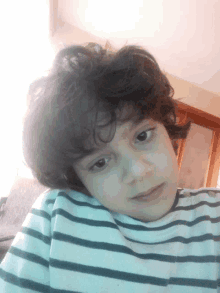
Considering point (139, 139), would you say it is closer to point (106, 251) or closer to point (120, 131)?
point (120, 131)

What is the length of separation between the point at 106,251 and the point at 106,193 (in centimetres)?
12

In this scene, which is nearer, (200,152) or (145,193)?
(145,193)

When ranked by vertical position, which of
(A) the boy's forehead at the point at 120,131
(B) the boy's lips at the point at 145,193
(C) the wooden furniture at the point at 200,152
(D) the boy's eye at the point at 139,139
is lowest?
(C) the wooden furniture at the point at 200,152

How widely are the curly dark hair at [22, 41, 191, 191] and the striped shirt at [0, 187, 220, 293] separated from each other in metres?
0.10

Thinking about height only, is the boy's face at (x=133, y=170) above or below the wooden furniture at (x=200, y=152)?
above

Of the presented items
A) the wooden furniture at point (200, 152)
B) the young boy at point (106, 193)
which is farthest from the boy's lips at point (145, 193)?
the wooden furniture at point (200, 152)

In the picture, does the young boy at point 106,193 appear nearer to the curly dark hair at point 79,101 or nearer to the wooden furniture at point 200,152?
the curly dark hair at point 79,101

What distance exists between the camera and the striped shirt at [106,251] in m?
0.33

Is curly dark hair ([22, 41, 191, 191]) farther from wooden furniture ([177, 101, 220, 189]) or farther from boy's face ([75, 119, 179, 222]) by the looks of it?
wooden furniture ([177, 101, 220, 189])

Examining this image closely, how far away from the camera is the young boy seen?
335mm

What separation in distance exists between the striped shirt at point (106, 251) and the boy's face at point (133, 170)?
0.06 m

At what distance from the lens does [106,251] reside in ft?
1.18

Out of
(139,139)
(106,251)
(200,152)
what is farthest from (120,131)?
(200,152)

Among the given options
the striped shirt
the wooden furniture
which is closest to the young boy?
the striped shirt
